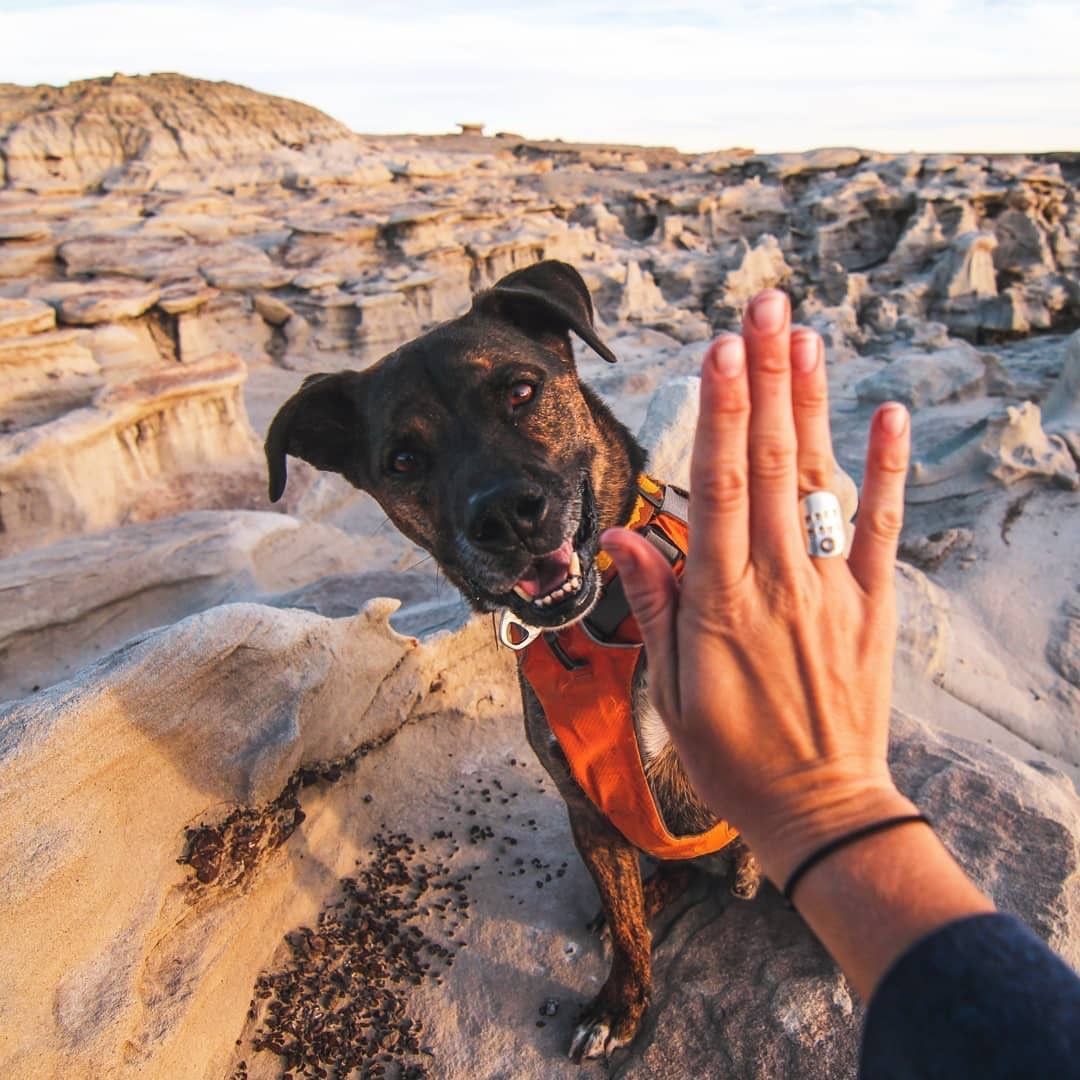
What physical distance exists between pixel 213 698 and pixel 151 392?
19.1ft

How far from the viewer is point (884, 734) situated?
1.15m

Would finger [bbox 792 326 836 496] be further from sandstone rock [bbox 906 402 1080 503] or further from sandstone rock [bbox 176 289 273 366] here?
sandstone rock [bbox 176 289 273 366]

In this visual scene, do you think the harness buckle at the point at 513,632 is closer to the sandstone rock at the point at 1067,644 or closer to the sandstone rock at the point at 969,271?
the sandstone rock at the point at 1067,644

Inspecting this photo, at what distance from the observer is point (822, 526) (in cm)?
113

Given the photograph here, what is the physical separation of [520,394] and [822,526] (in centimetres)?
155

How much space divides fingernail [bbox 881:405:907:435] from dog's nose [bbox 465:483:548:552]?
1.16m

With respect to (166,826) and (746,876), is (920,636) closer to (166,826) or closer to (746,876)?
(746,876)

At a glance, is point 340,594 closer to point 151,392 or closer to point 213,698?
point 213,698

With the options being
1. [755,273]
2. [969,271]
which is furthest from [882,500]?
[755,273]

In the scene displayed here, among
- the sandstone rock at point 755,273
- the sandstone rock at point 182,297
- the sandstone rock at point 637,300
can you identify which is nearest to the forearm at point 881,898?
the sandstone rock at point 182,297

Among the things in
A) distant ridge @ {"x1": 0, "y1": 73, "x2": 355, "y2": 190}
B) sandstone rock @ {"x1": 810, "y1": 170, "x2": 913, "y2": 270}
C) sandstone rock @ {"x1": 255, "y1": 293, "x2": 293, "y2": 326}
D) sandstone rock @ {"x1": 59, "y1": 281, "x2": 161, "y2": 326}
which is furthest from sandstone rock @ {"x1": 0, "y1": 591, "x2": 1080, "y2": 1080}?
distant ridge @ {"x1": 0, "y1": 73, "x2": 355, "y2": 190}

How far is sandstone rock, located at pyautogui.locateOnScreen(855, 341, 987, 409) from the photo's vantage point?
1141 centimetres

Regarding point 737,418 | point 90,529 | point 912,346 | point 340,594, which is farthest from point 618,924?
point 912,346

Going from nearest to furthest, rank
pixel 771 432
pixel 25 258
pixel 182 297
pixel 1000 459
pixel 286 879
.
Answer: pixel 771 432
pixel 286 879
pixel 1000 459
pixel 182 297
pixel 25 258
